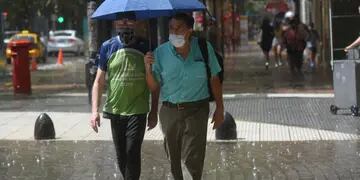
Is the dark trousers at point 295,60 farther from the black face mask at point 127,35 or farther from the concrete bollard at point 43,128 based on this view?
the black face mask at point 127,35

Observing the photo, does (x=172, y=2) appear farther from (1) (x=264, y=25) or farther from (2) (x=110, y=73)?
(1) (x=264, y=25)

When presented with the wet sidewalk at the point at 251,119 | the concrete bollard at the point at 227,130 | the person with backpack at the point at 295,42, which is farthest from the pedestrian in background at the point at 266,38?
the concrete bollard at the point at 227,130

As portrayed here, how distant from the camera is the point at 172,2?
7.38m

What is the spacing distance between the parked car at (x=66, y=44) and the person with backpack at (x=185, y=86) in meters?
45.0

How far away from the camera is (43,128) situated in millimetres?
12086

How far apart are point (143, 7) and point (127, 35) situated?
341mm

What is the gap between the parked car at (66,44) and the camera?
5194cm

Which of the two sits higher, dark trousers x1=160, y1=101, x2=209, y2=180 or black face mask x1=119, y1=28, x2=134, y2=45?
black face mask x1=119, y1=28, x2=134, y2=45

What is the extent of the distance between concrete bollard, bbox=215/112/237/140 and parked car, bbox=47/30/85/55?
40584 mm

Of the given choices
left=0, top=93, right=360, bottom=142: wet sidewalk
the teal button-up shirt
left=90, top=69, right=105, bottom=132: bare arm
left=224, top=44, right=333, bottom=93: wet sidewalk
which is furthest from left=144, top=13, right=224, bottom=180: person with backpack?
left=224, top=44, right=333, bottom=93: wet sidewalk

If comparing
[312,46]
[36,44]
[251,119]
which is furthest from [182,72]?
[36,44]

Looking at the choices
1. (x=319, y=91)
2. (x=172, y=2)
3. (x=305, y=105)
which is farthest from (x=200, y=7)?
(x=319, y=91)

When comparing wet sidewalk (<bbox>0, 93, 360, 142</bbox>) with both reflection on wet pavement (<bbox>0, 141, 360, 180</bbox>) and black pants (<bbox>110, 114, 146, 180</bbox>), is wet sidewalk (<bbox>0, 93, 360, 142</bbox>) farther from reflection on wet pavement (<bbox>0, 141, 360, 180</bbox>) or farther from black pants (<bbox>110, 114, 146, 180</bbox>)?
black pants (<bbox>110, 114, 146, 180</bbox>)

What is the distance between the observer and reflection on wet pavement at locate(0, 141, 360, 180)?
9.11 meters
